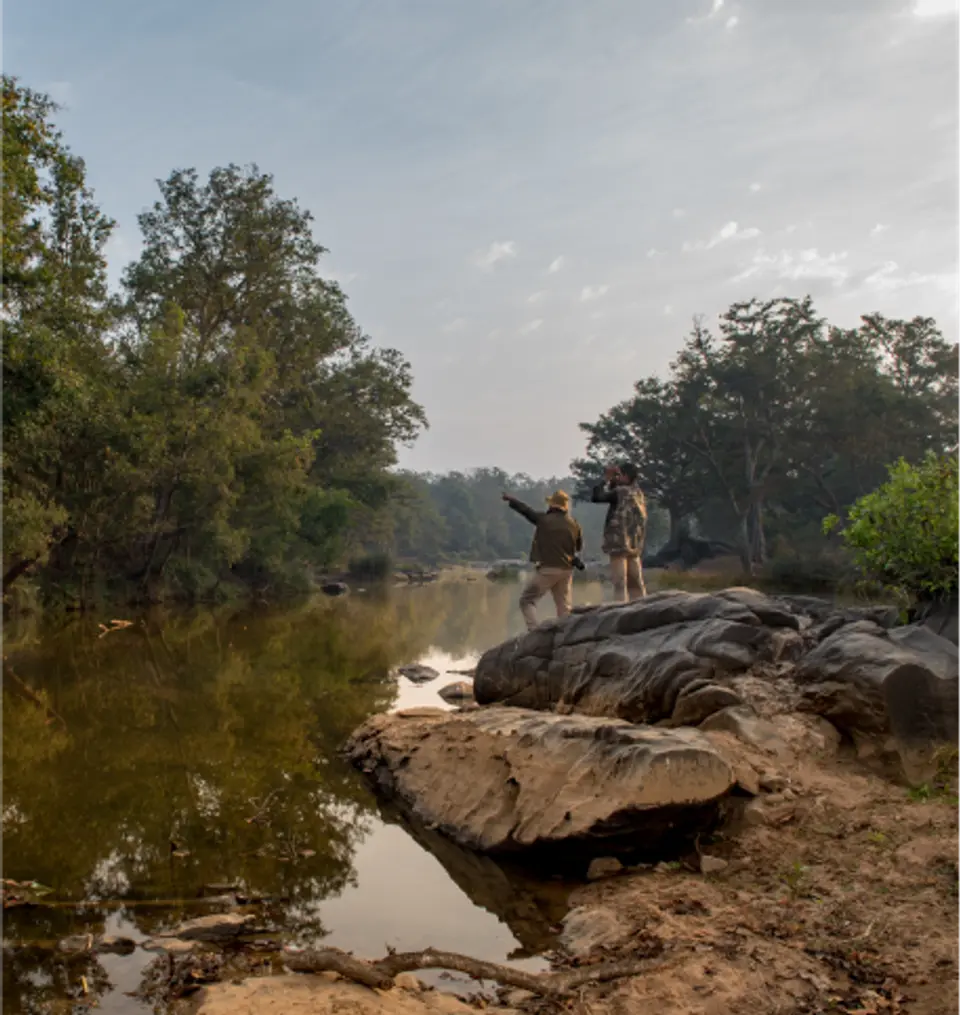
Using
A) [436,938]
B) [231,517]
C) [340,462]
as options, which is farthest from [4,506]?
[340,462]

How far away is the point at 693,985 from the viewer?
11.6 feet

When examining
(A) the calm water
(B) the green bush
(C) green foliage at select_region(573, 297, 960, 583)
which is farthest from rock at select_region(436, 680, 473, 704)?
(B) the green bush

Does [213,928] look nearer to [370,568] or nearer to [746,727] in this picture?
[746,727]

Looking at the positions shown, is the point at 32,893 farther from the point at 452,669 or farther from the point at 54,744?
the point at 452,669

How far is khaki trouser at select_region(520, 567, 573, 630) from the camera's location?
11.1 metres

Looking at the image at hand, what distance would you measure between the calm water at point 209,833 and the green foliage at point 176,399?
7645 mm

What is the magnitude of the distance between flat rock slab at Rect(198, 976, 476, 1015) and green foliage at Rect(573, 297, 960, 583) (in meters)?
41.7

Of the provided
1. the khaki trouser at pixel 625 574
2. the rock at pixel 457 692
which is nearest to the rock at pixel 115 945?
the rock at pixel 457 692

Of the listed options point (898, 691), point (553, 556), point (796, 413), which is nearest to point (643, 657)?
point (898, 691)

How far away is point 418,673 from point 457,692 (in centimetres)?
212

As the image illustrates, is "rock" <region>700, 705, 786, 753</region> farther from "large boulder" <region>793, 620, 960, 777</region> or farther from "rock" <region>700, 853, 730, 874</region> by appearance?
"rock" <region>700, 853, 730, 874</region>

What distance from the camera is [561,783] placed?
18.8 feet

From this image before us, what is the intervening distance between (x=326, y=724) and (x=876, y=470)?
41509 millimetres

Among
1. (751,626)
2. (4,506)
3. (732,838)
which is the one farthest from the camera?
(4,506)
